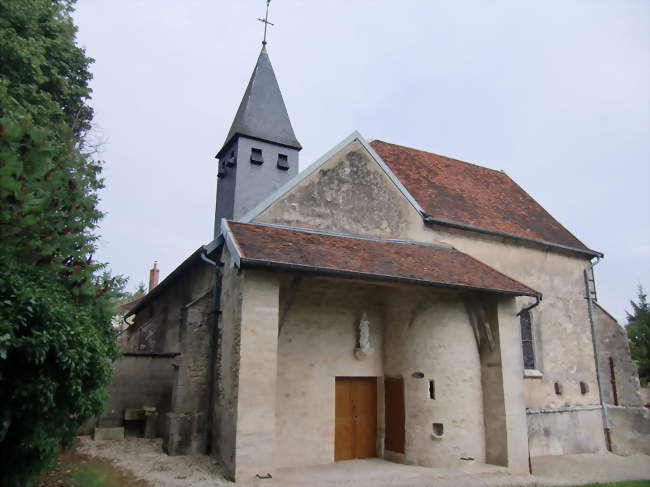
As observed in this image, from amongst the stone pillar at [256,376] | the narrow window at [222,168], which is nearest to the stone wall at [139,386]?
the stone pillar at [256,376]

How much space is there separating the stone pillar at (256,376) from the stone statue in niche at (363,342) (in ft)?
8.95

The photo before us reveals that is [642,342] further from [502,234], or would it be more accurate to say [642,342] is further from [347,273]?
[347,273]

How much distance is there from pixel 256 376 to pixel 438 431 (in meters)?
4.16

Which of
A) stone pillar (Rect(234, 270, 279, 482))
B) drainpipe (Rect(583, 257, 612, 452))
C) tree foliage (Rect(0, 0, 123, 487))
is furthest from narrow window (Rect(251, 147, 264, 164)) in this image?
drainpipe (Rect(583, 257, 612, 452))

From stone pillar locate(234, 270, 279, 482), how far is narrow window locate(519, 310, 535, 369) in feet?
26.5

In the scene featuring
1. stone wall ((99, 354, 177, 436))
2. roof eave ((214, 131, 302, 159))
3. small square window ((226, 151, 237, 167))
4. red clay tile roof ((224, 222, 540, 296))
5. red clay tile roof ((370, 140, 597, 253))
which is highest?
roof eave ((214, 131, 302, 159))

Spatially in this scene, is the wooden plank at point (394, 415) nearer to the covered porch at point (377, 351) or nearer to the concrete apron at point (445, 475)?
the covered porch at point (377, 351)

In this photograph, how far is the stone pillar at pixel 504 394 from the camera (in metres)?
9.41

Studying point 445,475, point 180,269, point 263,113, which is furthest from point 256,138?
point 445,475

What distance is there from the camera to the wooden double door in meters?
10.1

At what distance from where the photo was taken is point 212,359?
1005 centimetres

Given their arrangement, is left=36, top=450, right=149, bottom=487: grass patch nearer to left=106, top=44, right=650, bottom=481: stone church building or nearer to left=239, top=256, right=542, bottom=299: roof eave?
left=106, top=44, right=650, bottom=481: stone church building

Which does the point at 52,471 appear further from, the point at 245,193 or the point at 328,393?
the point at 245,193

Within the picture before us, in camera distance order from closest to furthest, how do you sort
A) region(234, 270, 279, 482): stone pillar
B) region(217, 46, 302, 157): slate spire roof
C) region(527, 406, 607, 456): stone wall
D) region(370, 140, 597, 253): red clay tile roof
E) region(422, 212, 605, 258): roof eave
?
region(234, 270, 279, 482): stone pillar, region(527, 406, 607, 456): stone wall, region(422, 212, 605, 258): roof eave, region(370, 140, 597, 253): red clay tile roof, region(217, 46, 302, 157): slate spire roof
